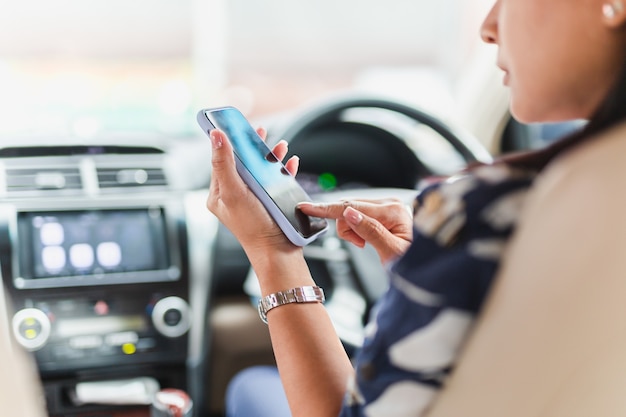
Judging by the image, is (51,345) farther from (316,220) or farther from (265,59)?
(265,59)

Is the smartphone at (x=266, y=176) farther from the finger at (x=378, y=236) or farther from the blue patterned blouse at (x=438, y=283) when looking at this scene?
the blue patterned blouse at (x=438, y=283)

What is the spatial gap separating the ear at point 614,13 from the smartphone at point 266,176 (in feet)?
1.41

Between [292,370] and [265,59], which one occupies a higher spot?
[292,370]

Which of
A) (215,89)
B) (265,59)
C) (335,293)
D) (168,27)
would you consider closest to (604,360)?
(335,293)

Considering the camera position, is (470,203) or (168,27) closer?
(470,203)

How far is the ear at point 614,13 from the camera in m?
0.63

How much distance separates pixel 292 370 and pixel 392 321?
20 centimetres

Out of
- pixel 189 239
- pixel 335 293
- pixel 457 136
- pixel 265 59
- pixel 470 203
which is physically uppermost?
pixel 470 203

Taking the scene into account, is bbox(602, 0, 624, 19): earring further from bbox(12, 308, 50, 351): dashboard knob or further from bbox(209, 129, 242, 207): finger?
bbox(12, 308, 50, 351): dashboard knob

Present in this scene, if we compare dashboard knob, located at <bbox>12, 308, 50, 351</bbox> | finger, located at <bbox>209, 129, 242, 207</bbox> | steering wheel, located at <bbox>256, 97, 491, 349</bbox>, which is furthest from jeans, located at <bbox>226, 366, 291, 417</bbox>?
dashboard knob, located at <bbox>12, 308, 50, 351</bbox>

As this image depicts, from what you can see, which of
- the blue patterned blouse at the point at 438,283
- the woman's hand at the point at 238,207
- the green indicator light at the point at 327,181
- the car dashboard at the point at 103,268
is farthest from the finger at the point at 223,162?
the green indicator light at the point at 327,181

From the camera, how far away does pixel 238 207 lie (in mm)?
Answer: 935

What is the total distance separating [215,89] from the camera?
505 centimetres

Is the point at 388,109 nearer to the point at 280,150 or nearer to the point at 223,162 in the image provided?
the point at 280,150
